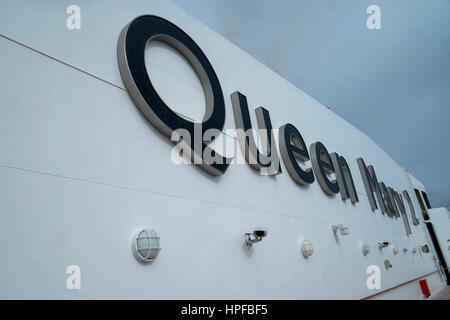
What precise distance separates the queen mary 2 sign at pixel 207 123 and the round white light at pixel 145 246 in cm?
107

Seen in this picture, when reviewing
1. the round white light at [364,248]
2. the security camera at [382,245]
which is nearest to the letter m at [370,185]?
the security camera at [382,245]

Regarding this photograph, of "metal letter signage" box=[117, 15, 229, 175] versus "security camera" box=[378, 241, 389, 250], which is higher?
"metal letter signage" box=[117, 15, 229, 175]

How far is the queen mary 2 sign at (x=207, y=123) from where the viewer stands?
3016mm

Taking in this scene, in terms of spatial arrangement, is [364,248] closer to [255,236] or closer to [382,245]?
[382,245]

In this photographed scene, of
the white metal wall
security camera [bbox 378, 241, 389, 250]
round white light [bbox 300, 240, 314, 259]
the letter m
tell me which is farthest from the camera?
the letter m

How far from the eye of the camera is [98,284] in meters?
2.25

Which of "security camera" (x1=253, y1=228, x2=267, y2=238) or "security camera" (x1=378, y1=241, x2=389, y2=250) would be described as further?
"security camera" (x1=378, y1=241, x2=389, y2=250)

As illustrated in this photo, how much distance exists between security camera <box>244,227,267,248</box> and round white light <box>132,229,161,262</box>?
1259mm

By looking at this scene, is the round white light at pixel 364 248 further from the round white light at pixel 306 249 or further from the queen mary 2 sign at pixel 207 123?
the round white light at pixel 306 249

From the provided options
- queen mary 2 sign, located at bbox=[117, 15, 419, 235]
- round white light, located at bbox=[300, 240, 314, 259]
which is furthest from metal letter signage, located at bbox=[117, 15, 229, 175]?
round white light, located at bbox=[300, 240, 314, 259]

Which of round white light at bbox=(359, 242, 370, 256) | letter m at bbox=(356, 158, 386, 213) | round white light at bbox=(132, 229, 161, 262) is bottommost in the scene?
round white light at bbox=(359, 242, 370, 256)

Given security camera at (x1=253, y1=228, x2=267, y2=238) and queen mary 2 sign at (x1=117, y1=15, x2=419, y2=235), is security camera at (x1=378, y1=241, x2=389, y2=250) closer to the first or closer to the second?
queen mary 2 sign at (x1=117, y1=15, x2=419, y2=235)

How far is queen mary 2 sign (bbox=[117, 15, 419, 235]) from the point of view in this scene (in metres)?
3.02
